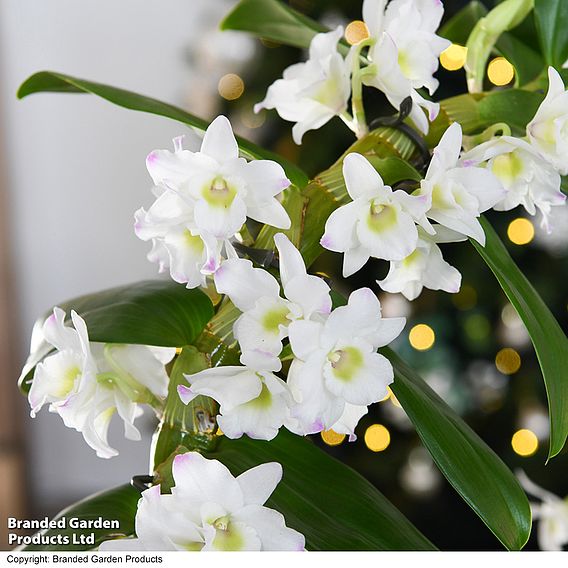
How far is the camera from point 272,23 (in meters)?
0.45

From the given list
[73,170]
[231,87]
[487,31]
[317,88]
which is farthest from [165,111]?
[73,170]

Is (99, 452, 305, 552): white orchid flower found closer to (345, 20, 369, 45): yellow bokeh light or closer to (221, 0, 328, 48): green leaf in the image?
(221, 0, 328, 48): green leaf

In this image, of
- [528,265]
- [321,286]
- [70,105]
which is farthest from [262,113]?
[321,286]

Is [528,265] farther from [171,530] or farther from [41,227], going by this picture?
[41,227]

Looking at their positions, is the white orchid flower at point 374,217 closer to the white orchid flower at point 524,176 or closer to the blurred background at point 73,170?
the white orchid flower at point 524,176

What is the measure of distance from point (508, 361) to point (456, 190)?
129 cm

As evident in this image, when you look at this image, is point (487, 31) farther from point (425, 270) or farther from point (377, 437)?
point (377, 437)

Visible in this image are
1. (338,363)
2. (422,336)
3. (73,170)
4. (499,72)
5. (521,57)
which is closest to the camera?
(338,363)

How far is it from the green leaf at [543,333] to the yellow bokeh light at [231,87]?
4.79 feet

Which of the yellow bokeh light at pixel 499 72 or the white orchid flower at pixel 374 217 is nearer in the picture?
the white orchid flower at pixel 374 217

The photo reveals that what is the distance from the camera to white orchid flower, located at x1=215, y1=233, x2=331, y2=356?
246 millimetres

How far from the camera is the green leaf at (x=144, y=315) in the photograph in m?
0.29

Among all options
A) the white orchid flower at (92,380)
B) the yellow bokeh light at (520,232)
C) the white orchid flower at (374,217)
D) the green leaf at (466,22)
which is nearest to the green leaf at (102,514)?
the white orchid flower at (92,380)

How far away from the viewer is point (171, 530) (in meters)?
0.24
